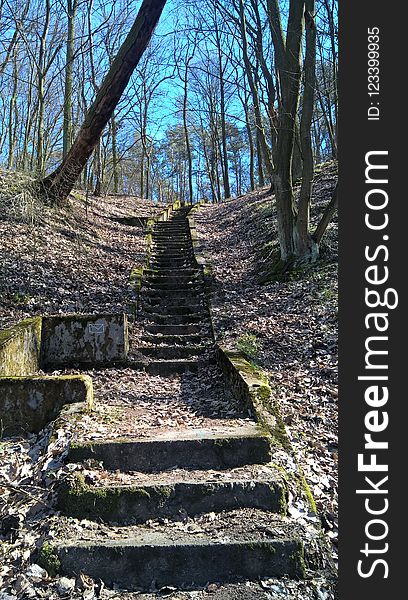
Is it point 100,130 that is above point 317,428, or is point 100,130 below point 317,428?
above

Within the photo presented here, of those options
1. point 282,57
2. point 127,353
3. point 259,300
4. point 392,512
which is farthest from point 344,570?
point 282,57

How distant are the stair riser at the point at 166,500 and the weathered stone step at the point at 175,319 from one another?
549cm

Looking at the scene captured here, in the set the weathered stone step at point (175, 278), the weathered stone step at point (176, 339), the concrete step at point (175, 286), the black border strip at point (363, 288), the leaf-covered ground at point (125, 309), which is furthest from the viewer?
the weathered stone step at point (175, 278)

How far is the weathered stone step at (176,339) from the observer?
7828mm

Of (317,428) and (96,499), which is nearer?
(96,499)

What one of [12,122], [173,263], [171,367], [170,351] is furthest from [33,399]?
[12,122]

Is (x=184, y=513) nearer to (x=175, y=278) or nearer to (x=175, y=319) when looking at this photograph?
(x=175, y=319)

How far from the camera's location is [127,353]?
7.12 meters

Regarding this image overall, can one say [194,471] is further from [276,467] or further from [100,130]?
[100,130]

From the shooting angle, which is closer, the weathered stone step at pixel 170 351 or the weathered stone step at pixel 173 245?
the weathered stone step at pixel 170 351

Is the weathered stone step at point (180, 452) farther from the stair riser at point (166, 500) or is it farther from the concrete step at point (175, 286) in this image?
the concrete step at point (175, 286)

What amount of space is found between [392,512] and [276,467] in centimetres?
100

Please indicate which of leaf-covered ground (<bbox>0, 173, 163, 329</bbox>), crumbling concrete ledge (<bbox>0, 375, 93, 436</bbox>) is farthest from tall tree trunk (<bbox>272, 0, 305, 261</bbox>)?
crumbling concrete ledge (<bbox>0, 375, 93, 436</bbox>)

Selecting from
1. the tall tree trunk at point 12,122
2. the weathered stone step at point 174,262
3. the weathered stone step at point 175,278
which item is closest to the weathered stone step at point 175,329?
the weathered stone step at point 175,278
